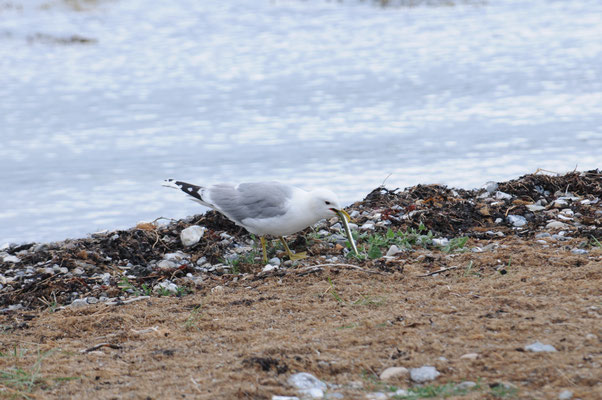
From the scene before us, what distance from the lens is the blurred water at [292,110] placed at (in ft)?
25.6

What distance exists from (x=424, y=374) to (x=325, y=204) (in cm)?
237

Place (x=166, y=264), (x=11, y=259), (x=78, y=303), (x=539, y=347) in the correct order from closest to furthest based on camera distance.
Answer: (x=539, y=347), (x=78, y=303), (x=166, y=264), (x=11, y=259)

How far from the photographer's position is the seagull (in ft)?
17.1

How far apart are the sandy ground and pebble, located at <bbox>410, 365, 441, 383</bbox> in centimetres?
3

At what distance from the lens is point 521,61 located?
12.7 meters

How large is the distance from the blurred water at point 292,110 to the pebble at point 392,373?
4175 millimetres

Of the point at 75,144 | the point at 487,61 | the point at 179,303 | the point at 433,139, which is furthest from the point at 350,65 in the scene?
the point at 179,303

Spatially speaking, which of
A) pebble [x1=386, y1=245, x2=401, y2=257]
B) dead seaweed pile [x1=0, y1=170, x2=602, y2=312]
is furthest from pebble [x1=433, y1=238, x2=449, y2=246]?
pebble [x1=386, y1=245, x2=401, y2=257]

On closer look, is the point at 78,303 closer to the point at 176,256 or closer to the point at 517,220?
the point at 176,256

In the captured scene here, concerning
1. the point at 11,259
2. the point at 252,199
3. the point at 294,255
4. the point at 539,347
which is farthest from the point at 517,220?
the point at 11,259

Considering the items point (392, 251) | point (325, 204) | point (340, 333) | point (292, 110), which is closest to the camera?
point (340, 333)

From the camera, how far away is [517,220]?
5.59 meters

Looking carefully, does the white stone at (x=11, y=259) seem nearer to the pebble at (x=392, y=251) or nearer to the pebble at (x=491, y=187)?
the pebble at (x=392, y=251)

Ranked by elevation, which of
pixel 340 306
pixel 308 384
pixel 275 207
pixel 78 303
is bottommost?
pixel 78 303
